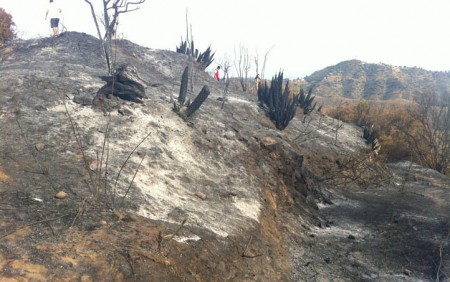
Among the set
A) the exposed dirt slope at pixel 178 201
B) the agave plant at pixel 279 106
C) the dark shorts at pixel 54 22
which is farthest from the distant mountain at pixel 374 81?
the exposed dirt slope at pixel 178 201

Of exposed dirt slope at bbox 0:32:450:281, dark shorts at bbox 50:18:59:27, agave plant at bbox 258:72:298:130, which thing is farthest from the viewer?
dark shorts at bbox 50:18:59:27

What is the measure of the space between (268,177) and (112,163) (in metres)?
3.74

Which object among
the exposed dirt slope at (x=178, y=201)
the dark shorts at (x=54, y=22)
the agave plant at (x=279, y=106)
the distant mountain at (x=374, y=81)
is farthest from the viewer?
the distant mountain at (x=374, y=81)

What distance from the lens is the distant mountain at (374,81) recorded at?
52500 millimetres

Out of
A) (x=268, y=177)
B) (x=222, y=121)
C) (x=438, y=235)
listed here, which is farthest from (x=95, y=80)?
(x=438, y=235)

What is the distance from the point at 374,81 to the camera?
56.9 metres

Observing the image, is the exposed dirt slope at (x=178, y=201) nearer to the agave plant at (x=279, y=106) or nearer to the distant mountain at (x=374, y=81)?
the agave plant at (x=279, y=106)

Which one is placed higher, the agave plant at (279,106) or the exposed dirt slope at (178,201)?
the agave plant at (279,106)

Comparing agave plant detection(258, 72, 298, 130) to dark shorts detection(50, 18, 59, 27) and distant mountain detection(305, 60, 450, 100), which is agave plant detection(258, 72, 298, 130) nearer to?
dark shorts detection(50, 18, 59, 27)

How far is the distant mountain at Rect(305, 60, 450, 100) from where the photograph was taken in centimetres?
5250

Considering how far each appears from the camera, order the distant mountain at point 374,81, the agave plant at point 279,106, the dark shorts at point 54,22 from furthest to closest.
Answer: the distant mountain at point 374,81
the dark shorts at point 54,22
the agave plant at point 279,106

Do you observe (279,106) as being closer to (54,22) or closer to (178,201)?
(178,201)

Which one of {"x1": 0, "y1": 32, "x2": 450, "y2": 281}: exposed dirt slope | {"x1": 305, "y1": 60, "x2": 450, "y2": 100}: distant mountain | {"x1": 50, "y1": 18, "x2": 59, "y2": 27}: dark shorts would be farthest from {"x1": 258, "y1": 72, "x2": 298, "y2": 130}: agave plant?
{"x1": 305, "y1": 60, "x2": 450, "y2": 100}: distant mountain

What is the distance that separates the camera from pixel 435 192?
10.1 meters
